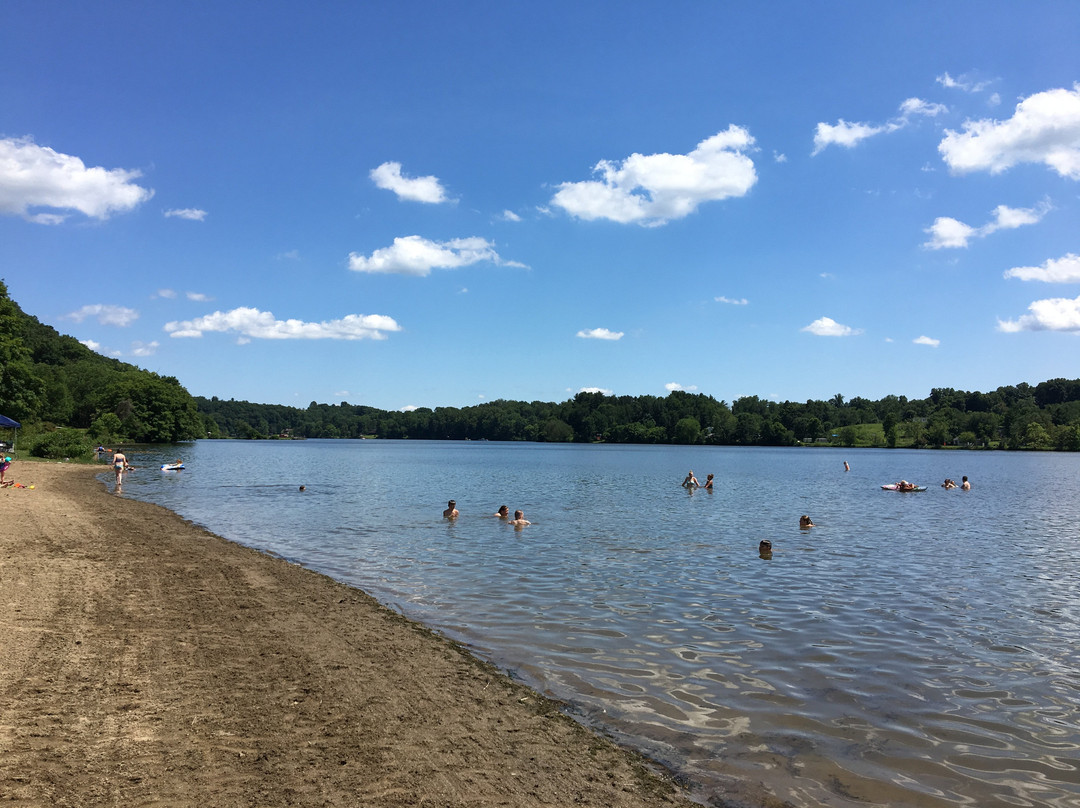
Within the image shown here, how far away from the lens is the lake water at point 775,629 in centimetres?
675

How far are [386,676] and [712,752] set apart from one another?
12.7ft

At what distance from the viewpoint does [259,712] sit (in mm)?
6684

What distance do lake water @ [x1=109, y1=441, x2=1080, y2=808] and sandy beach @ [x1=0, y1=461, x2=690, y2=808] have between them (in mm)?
1060

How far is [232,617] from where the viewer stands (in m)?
10.4

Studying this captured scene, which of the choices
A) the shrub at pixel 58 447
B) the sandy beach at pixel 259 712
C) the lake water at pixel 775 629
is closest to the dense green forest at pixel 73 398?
the shrub at pixel 58 447

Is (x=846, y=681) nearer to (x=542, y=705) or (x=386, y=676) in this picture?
(x=542, y=705)

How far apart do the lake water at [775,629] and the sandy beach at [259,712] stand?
3.48 feet

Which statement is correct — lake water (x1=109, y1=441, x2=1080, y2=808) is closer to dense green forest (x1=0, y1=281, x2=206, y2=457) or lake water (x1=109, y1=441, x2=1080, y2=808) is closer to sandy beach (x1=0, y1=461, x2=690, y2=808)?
sandy beach (x1=0, y1=461, x2=690, y2=808)

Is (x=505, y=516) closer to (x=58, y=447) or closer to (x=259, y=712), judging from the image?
(x=259, y=712)

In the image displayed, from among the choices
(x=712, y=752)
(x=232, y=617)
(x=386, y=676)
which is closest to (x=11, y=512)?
(x=232, y=617)

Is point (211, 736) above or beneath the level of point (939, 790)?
above

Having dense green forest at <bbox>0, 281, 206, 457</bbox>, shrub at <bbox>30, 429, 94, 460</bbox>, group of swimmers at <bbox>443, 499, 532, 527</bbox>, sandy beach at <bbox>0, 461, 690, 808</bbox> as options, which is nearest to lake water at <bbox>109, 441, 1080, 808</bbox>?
group of swimmers at <bbox>443, 499, 532, 527</bbox>

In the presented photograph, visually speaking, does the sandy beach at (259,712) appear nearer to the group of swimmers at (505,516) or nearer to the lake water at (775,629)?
the lake water at (775,629)

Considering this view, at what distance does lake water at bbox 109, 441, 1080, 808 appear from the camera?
675 cm
